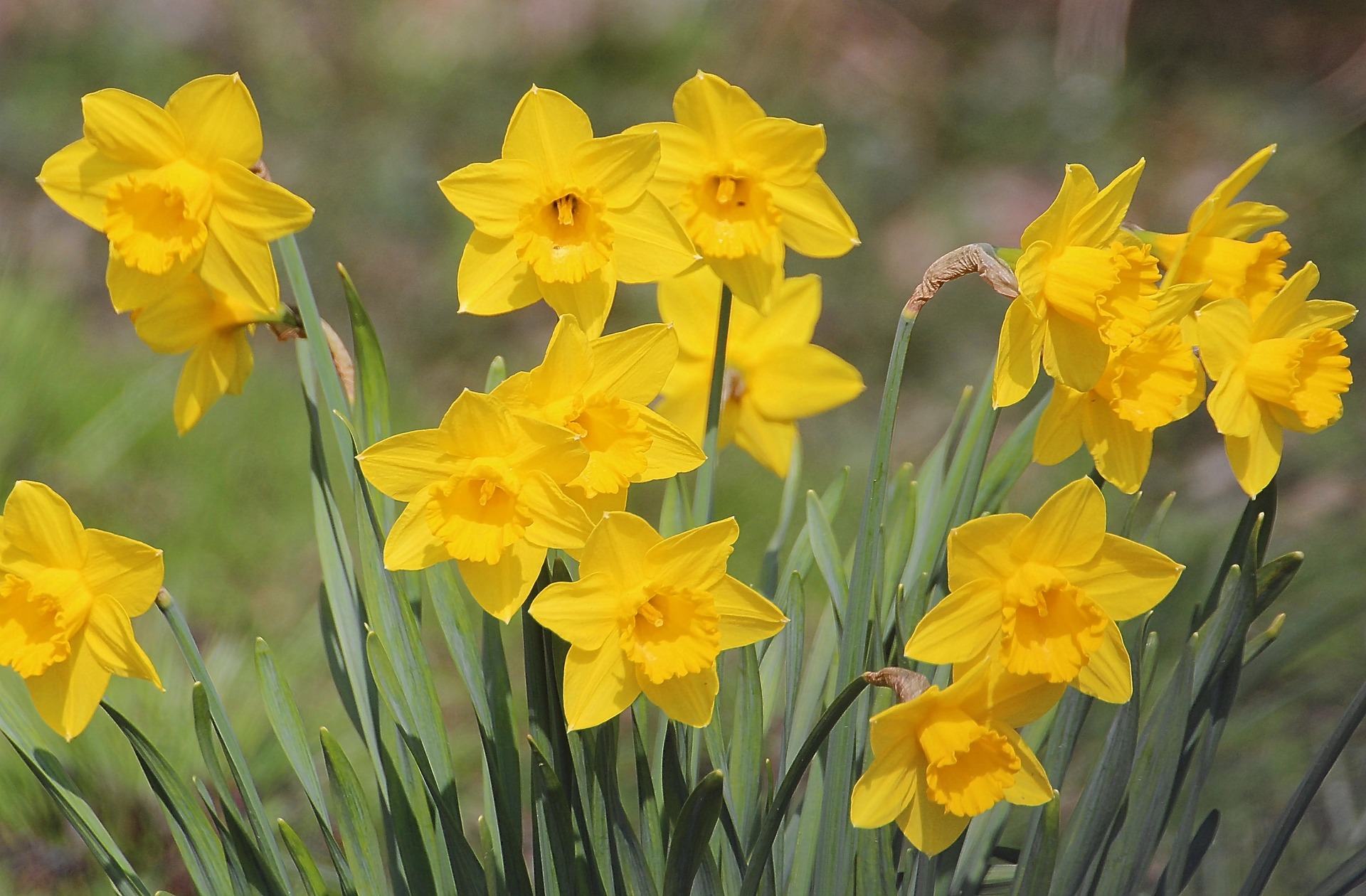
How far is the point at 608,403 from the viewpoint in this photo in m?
0.74

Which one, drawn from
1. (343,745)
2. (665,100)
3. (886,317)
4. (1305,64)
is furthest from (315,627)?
(1305,64)

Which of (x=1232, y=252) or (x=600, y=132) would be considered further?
(x=600, y=132)

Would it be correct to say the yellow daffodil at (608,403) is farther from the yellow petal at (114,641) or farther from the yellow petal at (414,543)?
the yellow petal at (114,641)

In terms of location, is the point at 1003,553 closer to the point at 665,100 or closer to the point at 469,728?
the point at 469,728

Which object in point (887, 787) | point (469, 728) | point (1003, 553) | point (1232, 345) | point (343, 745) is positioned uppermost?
point (1232, 345)

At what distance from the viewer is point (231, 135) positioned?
777mm

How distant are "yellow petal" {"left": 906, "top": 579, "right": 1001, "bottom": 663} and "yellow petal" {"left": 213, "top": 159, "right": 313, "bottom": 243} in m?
0.51

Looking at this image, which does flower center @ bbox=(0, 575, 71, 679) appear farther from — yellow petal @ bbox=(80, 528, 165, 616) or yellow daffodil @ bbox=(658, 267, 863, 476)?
yellow daffodil @ bbox=(658, 267, 863, 476)

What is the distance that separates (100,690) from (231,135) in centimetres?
40

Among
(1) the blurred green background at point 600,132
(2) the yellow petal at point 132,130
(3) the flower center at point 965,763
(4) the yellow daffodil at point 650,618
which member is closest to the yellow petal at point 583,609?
(4) the yellow daffodil at point 650,618

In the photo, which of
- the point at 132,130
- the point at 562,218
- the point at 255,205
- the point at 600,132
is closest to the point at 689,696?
the point at 562,218

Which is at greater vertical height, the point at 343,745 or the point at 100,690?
the point at 100,690

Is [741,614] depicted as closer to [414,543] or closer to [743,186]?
[414,543]

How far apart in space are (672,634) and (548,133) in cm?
39
